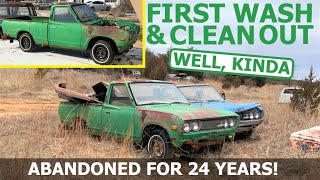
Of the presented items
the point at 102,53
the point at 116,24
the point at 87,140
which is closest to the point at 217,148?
the point at 87,140

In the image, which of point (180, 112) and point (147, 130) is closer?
point (180, 112)

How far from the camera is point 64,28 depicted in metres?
12.8

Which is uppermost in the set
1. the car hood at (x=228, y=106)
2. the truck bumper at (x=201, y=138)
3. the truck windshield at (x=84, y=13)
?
the truck windshield at (x=84, y=13)

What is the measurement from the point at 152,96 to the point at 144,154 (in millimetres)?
1123

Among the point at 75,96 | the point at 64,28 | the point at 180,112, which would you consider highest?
the point at 64,28

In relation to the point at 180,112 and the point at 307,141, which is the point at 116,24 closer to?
the point at 180,112

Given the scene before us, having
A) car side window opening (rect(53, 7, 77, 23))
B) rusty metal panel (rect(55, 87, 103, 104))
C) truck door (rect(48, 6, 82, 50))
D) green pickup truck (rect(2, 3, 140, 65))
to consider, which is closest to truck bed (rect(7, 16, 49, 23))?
green pickup truck (rect(2, 3, 140, 65))

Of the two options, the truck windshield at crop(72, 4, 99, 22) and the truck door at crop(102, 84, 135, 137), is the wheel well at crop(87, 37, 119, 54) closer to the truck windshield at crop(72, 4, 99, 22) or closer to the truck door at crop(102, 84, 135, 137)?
the truck windshield at crop(72, 4, 99, 22)

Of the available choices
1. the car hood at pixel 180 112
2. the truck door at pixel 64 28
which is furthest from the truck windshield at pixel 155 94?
the truck door at pixel 64 28

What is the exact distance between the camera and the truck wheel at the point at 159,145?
7.68 meters

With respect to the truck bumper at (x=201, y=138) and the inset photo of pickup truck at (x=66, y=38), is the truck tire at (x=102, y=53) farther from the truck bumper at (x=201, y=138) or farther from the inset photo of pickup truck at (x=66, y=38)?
the truck bumper at (x=201, y=138)

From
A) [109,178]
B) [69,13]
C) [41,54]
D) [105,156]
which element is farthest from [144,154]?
[41,54]

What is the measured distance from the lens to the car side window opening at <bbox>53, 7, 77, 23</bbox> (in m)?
12.6

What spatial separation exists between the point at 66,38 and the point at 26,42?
5.70ft
